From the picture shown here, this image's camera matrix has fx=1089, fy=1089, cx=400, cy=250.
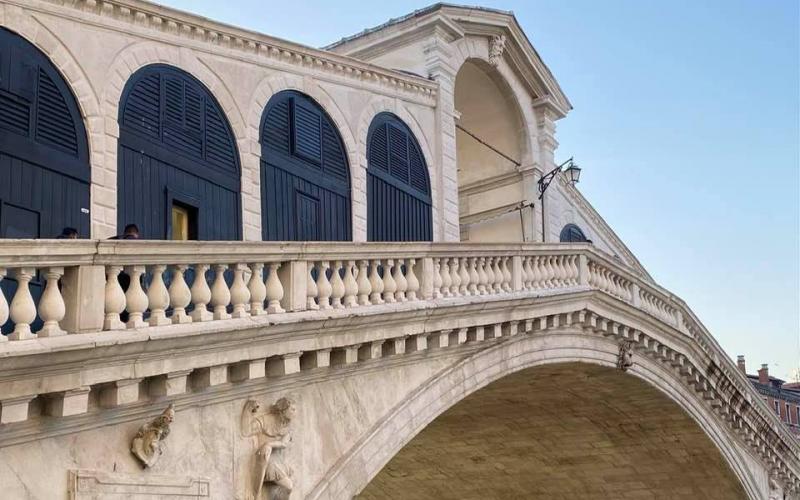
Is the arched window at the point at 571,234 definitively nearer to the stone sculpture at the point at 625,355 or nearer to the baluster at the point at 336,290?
the stone sculpture at the point at 625,355

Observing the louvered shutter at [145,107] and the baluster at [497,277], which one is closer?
the louvered shutter at [145,107]

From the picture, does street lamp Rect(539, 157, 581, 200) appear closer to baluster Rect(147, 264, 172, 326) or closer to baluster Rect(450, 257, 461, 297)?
baluster Rect(450, 257, 461, 297)

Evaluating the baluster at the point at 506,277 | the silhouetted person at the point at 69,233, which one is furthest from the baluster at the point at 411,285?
the silhouetted person at the point at 69,233

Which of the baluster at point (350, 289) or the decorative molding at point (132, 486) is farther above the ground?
the baluster at point (350, 289)

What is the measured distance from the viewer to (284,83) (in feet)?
42.1

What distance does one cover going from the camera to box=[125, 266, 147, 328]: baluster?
25.1 feet

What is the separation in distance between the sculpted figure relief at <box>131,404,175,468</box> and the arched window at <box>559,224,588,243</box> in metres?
13.3

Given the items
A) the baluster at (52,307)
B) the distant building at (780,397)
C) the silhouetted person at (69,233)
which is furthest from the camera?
the distant building at (780,397)

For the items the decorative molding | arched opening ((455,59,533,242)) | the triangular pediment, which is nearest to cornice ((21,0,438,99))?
the triangular pediment

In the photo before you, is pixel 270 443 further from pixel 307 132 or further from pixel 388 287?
pixel 307 132

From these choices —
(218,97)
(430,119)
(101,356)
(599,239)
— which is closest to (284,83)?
(218,97)

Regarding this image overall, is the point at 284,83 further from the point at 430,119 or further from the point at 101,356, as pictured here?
the point at 101,356

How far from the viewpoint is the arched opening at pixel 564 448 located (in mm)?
19047

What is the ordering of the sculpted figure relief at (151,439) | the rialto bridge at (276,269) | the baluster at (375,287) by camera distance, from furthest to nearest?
the baluster at (375,287) → the sculpted figure relief at (151,439) → the rialto bridge at (276,269)
